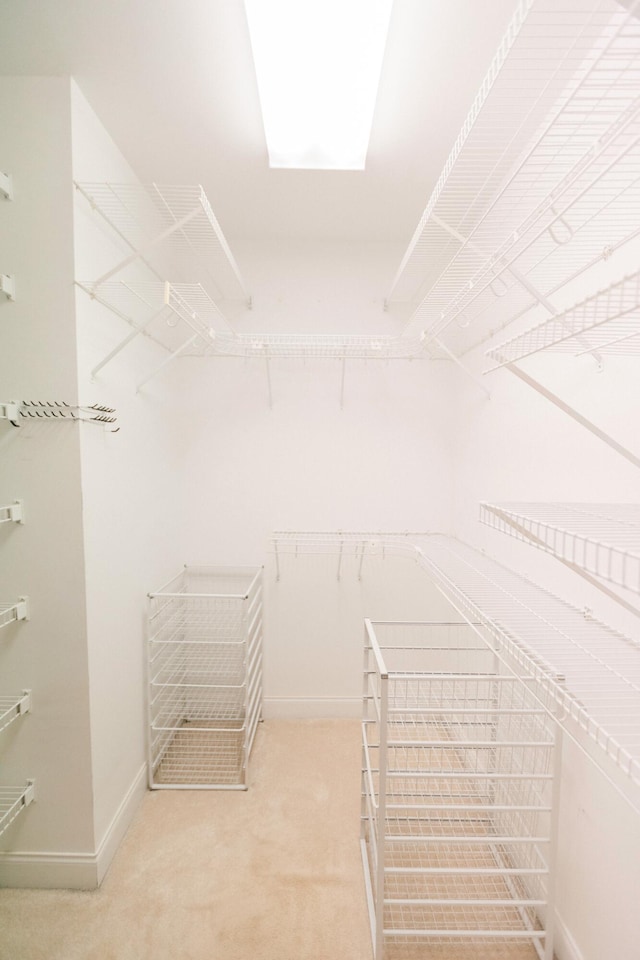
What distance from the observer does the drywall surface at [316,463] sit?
270cm

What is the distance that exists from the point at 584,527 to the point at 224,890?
1695 millimetres

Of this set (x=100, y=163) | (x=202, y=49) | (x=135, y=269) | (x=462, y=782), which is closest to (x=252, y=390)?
(x=135, y=269)

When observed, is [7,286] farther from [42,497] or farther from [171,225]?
[171,225]

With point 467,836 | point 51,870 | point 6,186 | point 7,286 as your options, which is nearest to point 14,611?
point 51,870

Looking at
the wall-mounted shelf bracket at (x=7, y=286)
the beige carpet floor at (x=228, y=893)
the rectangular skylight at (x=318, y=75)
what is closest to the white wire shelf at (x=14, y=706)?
the beige carpet floor at (x=228, y=893)

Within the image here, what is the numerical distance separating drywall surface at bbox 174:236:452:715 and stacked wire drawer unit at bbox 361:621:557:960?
838mm

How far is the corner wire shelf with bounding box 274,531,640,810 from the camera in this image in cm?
91

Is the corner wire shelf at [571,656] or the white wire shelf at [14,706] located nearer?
the corner wire shelf at [571,656]

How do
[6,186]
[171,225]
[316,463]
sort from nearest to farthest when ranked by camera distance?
1. [6,186]
2. [171,225]
3. [316,463]

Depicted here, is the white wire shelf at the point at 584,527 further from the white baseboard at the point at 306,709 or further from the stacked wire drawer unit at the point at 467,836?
the white baseboard at the point at 306,709

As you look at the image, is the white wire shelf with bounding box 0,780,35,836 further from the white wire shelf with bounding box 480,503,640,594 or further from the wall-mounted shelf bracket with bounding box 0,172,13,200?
the wall-mounted shelf bracket with bounding box 0,172,13,200

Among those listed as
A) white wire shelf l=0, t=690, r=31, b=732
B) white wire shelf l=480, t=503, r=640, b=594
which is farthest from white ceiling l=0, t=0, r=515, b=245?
white wire shelf l=0, t=690, r=31, b=732

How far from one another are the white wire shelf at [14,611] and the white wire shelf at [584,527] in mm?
1497

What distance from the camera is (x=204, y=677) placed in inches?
109
